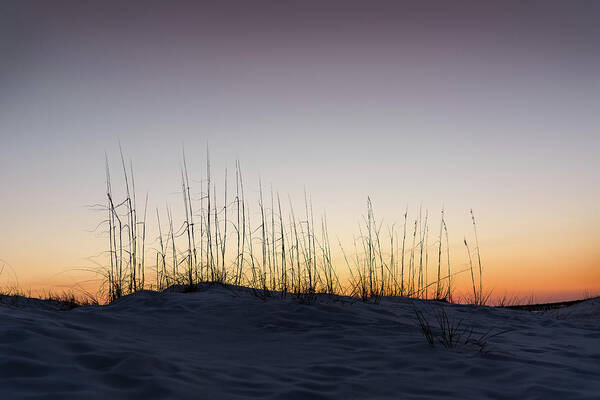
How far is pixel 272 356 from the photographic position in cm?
258

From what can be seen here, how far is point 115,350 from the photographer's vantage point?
2234 mm

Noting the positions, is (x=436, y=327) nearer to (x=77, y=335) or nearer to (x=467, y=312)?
(x=467, y=312)

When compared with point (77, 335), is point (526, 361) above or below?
below

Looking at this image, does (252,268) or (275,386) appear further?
(252,268)

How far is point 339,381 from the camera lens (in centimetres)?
215

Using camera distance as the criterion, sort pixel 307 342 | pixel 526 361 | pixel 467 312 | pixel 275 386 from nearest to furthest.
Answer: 1. pixel 275 386
2. pixel 526 361
3. pixel 307 342
4. pixel 467 312

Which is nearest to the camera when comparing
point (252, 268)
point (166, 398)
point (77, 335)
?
point (166, 398)

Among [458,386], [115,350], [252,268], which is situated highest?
[252,268]

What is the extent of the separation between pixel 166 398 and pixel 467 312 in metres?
3.38

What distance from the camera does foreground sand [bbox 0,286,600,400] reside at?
1.91 m

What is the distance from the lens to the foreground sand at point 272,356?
191cm

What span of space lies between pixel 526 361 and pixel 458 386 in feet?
2.12

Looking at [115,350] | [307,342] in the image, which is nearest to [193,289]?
[307,342]

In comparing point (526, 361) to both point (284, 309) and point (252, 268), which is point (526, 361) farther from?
point (252, 268)
